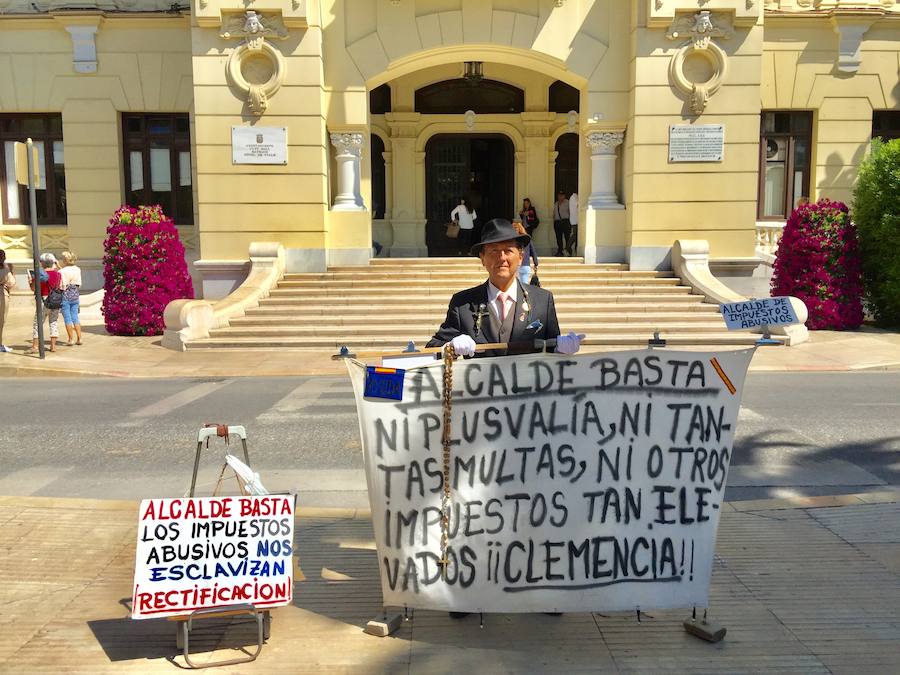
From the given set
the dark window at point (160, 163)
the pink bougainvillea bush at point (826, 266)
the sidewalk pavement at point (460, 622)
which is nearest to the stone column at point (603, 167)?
the pink bougainvillea bush at point (826, 266)

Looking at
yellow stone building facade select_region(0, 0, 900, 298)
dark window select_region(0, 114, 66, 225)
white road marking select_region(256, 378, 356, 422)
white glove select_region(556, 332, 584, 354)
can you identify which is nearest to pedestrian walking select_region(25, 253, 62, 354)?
yellow stone building facade select_region(0, 0, 900, 298)

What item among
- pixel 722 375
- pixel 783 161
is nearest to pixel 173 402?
pixel 722 375

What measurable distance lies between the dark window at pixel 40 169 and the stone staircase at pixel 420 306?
8.39m

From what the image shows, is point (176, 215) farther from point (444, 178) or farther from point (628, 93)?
point (628, 93)

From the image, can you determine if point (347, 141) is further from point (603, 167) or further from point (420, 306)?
point (603, 167)

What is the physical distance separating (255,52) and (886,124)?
15.6 m

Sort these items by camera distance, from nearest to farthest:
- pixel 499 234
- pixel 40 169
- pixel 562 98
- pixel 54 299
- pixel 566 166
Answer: pixel 499 234 < pixel 54 299 < pixel 40 169 < pixel 562 98 < pixel 566 166

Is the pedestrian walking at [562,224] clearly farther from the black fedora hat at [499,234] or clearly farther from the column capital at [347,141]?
the black fedora hat at [499,234]

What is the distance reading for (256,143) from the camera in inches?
693

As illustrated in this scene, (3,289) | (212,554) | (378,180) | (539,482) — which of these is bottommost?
(212,554)

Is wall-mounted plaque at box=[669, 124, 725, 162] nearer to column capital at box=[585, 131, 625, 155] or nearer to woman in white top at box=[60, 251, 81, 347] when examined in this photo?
column capital at box=[585, 131, 625, 155]

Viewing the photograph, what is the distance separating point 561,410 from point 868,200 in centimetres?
1497

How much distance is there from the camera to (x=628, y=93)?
60.2ft

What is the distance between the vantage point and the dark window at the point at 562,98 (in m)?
22.7
